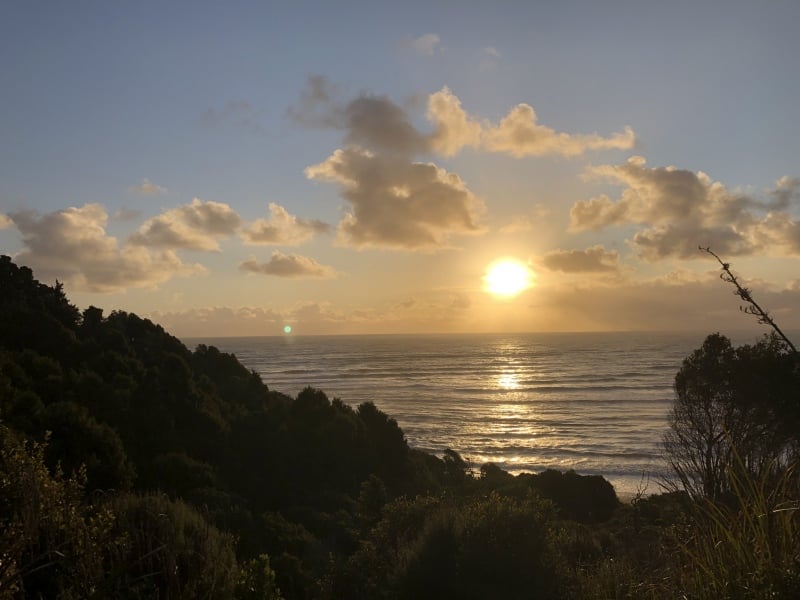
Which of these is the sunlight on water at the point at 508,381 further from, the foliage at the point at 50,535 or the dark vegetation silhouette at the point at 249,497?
the foliage at the point at 50,535

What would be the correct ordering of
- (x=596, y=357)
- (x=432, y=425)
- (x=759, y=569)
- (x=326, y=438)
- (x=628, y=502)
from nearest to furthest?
(x=759, y=569)
(x=326, y=438)
(x=628, y=502)
(x=432, y=425)
(x=596, y=357)

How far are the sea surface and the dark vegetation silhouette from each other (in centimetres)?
264

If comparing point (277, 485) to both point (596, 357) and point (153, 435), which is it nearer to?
point (153, 435)

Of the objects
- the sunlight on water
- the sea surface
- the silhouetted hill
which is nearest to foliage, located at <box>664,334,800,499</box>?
the sea surface

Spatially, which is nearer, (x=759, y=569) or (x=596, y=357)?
(x=759, y=569)

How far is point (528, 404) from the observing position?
61.6 m

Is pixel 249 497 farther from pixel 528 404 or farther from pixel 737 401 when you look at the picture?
pixel 528 404

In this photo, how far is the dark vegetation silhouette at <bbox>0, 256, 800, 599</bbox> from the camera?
16.9 feet

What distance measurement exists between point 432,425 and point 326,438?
28.5m

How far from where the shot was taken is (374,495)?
16188mm

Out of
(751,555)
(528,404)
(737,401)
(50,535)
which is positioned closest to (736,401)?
(737,401)

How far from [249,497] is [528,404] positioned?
4715 centimetres

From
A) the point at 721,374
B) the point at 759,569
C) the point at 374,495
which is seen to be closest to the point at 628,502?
the point at 721,374

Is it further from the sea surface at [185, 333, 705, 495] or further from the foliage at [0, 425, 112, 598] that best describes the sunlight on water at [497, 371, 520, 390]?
the foliage at [0, 425, 112, 598]
